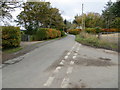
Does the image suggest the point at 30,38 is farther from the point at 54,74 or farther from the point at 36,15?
the point at 54,74

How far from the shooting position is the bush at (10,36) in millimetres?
9398

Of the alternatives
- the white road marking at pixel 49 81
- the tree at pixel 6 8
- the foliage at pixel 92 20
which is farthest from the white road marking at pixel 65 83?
the foliage at pixel 92 20

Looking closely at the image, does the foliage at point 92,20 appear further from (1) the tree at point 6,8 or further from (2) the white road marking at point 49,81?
(2) the white road marking at point 49,81

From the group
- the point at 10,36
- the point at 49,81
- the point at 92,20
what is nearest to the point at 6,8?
the point at 10,36

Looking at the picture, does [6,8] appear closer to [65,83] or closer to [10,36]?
[10,36]

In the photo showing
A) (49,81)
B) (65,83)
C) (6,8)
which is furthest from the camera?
(6,8)

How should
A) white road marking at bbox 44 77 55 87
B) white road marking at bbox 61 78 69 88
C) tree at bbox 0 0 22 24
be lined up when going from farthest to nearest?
tree at bbox 0 0 22 24 → white road marking at bbox 44 77 55 87 → white road marking at bbox 61 78 69 88

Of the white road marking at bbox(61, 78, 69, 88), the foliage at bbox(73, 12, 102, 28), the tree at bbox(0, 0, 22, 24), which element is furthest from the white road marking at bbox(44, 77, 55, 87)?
the foliage at bbox(73, 12, 102, 28)

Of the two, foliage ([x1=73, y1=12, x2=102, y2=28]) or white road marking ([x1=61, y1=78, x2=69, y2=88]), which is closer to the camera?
white road marking ([x1=61, y1=78, x2=69, y2=88])

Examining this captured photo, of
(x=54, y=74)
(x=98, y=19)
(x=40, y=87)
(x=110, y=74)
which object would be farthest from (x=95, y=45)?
(x=98, y=19)

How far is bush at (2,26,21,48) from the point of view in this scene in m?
9.40

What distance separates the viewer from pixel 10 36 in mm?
9781

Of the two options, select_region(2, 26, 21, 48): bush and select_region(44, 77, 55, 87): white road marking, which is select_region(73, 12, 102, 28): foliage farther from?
select_region(44, 77, 55, 87): white road marking

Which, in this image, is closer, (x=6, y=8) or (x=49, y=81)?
(x=49, y=81)
